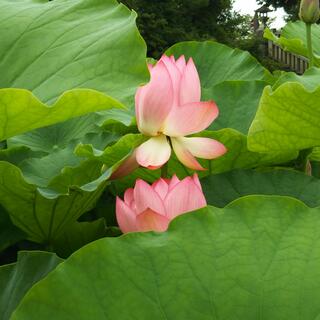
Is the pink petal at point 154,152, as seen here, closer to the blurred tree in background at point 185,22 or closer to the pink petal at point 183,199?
the pink petal at point 183,199

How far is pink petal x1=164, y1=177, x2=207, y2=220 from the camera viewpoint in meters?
0.59

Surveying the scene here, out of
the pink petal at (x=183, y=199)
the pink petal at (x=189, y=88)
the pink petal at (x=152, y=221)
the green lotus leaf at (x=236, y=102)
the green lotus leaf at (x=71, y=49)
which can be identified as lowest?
the green lotus leaf at (x=236, y=102)

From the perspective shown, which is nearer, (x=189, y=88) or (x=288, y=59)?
(x=189, y=88)

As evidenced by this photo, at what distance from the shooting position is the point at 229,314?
1.66 feet

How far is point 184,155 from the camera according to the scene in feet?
2.36

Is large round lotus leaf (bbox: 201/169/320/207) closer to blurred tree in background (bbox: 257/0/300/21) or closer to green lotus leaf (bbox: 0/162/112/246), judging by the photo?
green lotus leaf (bbox: 0/162/112/246)

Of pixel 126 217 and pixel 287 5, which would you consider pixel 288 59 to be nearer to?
pixel 287 5

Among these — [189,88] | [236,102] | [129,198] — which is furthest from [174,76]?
[236,102]

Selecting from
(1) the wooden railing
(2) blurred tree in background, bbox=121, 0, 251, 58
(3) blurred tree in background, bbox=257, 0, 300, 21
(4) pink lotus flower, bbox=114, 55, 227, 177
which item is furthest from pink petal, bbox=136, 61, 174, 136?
(3) blurred tree in background, bbox=257, 0, 300, 21

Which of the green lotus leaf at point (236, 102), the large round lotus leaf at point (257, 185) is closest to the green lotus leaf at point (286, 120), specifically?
the large round lotus leaf at point (257, 185)

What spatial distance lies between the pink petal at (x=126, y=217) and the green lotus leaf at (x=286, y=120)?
24 centimetres

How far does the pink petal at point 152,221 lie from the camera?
58 centimetres

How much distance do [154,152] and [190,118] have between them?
0.15 ft

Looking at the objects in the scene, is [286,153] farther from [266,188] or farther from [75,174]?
[75,174]
